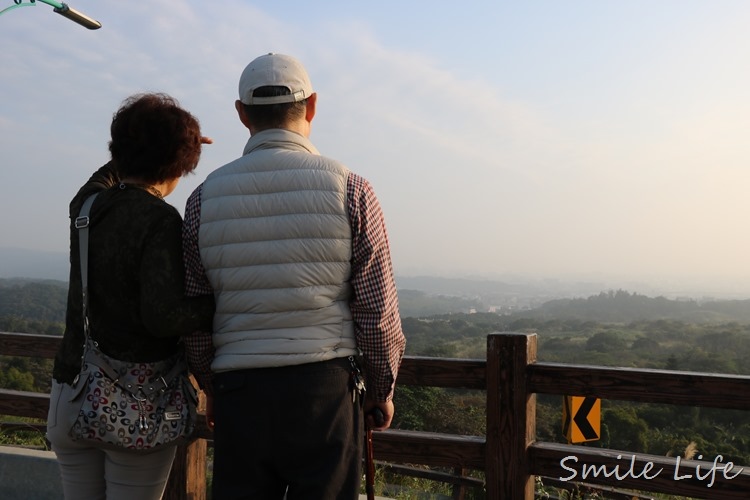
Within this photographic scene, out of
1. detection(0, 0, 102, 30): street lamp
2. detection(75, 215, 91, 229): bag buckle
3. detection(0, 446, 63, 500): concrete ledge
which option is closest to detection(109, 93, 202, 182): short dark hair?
detection(75, 215, 91, 229): bag buckle

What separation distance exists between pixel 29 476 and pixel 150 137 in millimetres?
2676

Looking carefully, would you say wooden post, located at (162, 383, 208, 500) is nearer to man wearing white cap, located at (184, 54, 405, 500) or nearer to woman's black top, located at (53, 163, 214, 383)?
woman's black top, located at (53, 163, 214, 383)

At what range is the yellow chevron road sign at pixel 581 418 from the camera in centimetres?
Result: 389

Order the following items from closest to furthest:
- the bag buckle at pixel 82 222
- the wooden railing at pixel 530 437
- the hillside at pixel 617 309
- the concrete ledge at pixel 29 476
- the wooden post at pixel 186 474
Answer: the bag buckle at pixel 82 222, the wooden railing at pixel 530 437, the wooden post at pixel 186 474, the concrete ledge at pixel 29 476, the hillside at pixel 617 309

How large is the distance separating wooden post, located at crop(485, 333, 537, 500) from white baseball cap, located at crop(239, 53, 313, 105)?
1.66 meters

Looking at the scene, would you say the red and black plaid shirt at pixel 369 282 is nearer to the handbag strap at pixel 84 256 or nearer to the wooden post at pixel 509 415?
the handbag strap at pixel 84 256

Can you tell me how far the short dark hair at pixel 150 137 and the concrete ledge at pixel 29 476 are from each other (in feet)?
7.81

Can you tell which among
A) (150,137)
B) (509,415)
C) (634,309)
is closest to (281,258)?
(150,137)

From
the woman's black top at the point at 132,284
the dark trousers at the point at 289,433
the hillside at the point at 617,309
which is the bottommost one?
the hillside at the point at 617,309

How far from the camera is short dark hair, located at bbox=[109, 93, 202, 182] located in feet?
7.00

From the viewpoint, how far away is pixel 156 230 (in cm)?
204

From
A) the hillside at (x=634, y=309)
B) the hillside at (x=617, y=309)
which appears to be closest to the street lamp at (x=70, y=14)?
the hillside at (x=617, y=309)

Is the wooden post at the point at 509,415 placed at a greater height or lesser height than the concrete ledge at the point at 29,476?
greater

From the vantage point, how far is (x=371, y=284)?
1.93m
